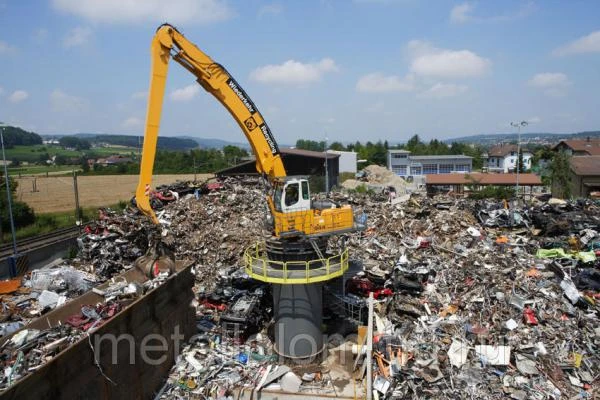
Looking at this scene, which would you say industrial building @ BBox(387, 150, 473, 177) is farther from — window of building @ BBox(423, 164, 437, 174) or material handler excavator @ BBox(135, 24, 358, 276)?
material handler excavator @ BBox(135, 24, 358, 276)

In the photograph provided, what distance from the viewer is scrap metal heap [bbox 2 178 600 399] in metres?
11.8

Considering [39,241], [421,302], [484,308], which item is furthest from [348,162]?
[484,308]

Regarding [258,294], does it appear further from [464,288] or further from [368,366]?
[464,288]

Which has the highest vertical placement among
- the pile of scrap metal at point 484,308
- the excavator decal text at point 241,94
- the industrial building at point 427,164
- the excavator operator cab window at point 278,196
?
the excavator decal text at point 241,94

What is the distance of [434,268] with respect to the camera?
56.7 feet

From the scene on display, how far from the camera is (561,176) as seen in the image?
124 feet

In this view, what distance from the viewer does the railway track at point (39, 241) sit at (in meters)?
23.1

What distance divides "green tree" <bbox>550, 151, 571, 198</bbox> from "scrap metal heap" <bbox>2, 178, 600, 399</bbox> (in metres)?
14.7

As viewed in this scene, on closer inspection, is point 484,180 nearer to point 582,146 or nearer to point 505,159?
point 582,146

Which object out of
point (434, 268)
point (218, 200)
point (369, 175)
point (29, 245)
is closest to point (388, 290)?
point (434, 268)

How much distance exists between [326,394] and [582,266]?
1180cm

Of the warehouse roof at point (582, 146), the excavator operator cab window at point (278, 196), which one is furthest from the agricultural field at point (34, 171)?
the warehouse roof at point (582, 146)

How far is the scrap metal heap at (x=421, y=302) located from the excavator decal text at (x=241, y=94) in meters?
6.84

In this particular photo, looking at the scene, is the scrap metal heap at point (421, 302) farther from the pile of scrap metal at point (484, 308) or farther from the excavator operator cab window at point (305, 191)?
the excavator operator cab window at point (305, 191)
